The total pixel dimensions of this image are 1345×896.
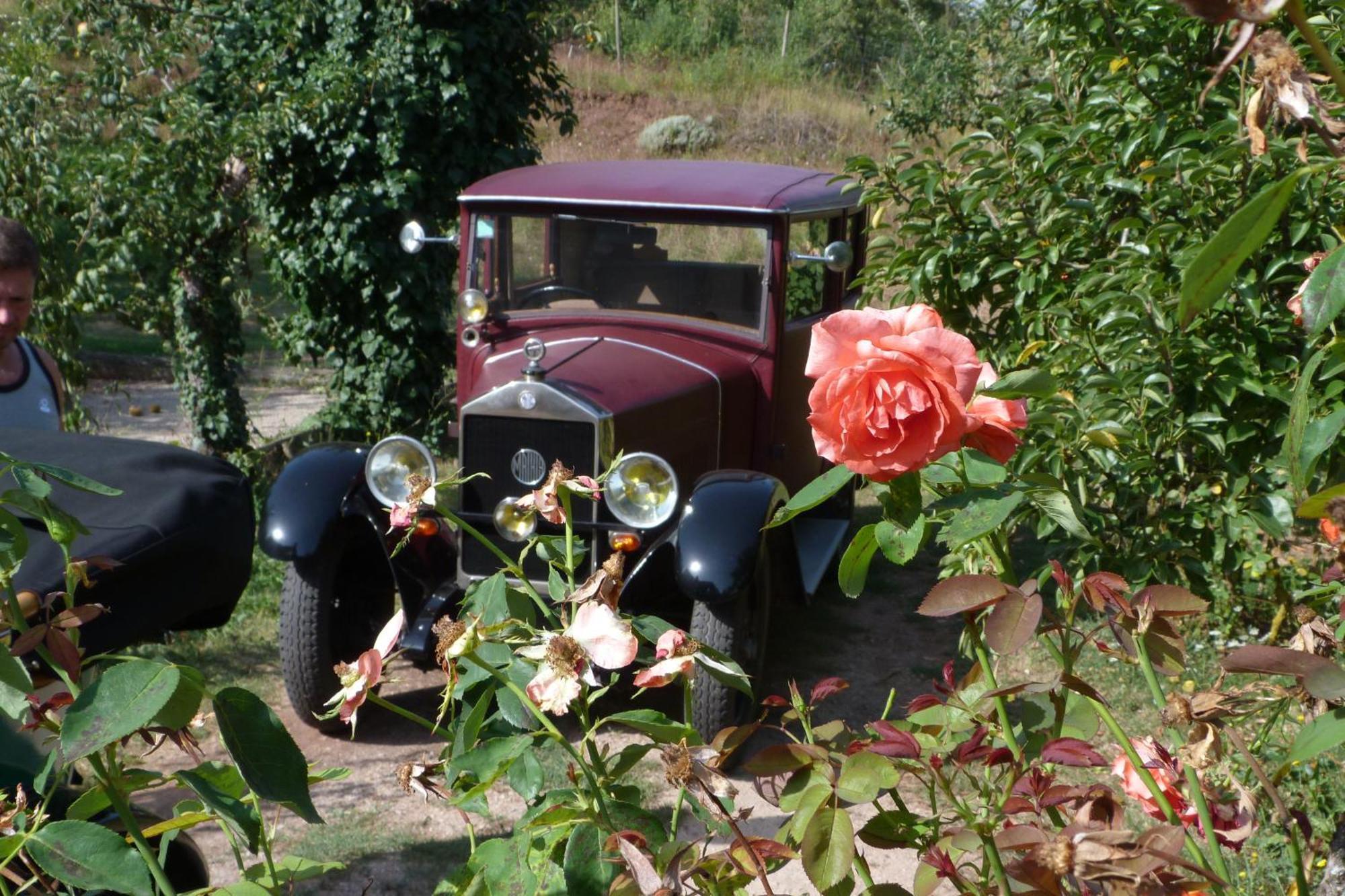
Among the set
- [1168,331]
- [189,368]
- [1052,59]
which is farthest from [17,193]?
[1168,331]

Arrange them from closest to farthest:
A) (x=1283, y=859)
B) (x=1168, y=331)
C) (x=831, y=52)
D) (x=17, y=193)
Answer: (x=1283, y=859) → (x=1168, y=331) → (x=17, y=193) → (x=831, y=52)

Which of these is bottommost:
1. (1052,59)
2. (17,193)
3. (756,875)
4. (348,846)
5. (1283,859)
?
(348,846)

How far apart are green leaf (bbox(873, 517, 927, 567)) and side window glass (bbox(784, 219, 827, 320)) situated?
377 centimetres

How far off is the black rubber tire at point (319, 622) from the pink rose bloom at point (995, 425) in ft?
10.9

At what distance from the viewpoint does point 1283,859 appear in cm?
286

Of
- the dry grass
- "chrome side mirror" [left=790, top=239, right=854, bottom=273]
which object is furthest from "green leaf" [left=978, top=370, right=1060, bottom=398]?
the dry grass

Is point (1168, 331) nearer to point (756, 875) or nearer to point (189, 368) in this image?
point (756, 875)

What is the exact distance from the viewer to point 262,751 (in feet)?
2.95

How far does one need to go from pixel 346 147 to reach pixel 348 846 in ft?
15.0

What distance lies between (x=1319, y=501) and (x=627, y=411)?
3.41 metres

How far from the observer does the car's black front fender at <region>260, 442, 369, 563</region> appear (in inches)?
159

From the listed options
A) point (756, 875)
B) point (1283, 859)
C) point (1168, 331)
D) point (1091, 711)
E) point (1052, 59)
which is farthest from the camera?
point (1052, 59)

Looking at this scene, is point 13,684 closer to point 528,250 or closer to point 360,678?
point 360,678

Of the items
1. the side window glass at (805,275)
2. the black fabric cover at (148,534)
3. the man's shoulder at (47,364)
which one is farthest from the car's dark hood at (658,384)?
the black fabric cover at (148,534)
